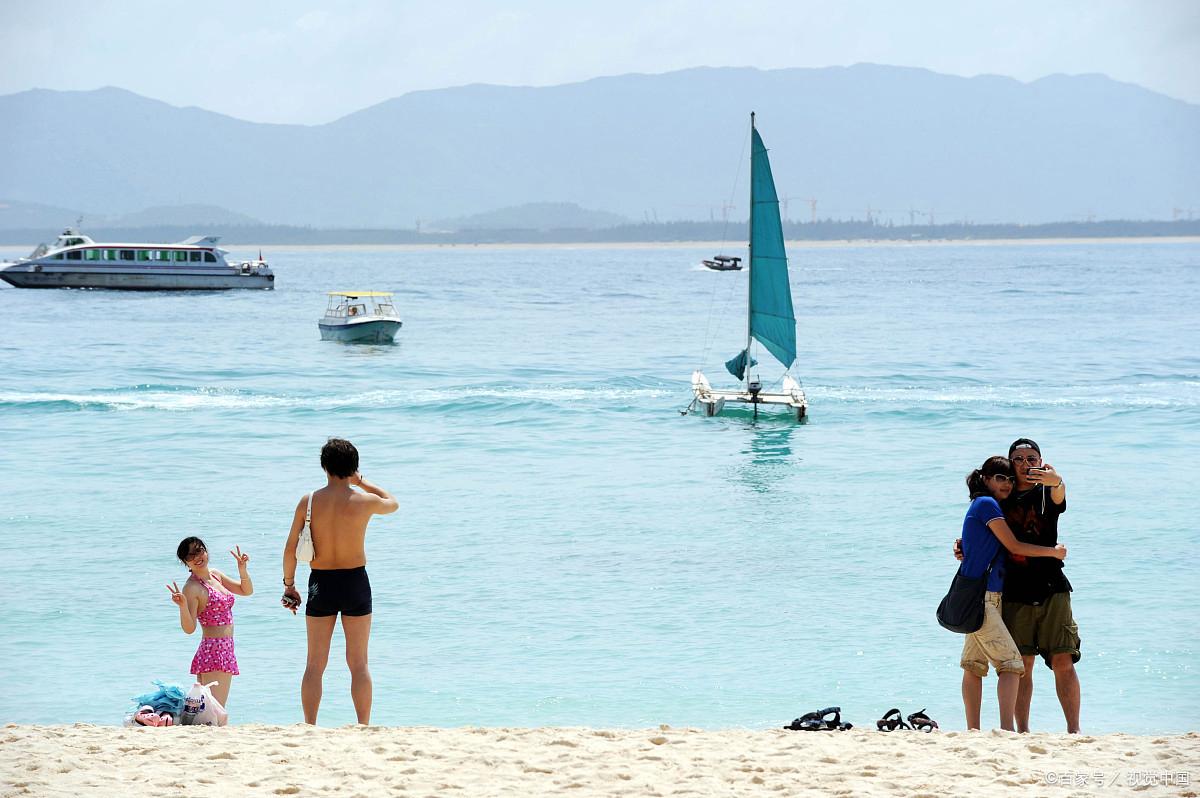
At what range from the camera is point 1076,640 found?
8031mm

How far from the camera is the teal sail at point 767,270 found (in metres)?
29.7

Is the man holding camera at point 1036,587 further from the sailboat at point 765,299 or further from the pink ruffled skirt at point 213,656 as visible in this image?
the sailboat at point 765,299

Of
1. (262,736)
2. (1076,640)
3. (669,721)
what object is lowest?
(669,721)

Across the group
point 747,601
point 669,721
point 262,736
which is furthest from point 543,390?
point 262,736

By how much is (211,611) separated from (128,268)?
82.7m

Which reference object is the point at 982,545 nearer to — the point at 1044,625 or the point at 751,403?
the point at 1044,625

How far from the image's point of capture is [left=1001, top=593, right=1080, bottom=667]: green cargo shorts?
7918 mm

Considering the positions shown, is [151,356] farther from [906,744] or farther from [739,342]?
[906,744]

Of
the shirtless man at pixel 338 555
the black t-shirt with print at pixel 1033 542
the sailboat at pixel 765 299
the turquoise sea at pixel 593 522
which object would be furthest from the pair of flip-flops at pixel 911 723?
the sailboat at pixel 765 299

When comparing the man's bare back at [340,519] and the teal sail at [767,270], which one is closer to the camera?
the man's bare back at [340,519]

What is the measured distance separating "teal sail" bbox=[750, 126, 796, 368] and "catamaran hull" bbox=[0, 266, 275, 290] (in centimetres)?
6438

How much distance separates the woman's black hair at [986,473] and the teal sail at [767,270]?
21.6 meters

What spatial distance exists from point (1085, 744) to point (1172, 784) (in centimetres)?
82

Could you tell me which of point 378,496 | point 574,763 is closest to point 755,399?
point 378,496
